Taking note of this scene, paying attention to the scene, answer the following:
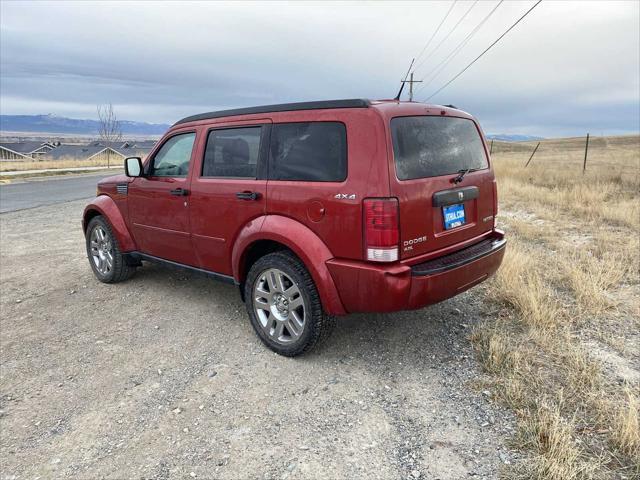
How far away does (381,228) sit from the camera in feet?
9.19

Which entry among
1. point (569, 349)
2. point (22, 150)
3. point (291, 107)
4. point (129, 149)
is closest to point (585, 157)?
point (569, 349)

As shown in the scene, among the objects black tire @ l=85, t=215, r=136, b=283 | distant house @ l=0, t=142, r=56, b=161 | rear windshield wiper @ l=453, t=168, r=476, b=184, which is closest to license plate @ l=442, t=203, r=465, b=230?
rear windshield wiper @ l=453, t=168, r=476, b=184

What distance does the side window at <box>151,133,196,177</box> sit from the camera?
167 inches

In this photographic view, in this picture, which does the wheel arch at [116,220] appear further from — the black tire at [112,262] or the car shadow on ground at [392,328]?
the car shadow on ground at [392,328]

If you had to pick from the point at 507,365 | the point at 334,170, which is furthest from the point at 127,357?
the point at 507,365

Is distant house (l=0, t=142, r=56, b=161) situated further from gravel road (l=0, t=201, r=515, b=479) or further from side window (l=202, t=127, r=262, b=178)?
side window (l=202, t=127, r=262, b=178)

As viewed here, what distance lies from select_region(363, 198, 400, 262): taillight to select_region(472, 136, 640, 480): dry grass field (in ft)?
3.73

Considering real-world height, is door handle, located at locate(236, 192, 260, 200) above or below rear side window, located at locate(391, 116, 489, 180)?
below

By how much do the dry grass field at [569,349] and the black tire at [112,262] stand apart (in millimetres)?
3916

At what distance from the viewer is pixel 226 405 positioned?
2900 millimetres

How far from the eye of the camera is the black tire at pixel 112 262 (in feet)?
16.8

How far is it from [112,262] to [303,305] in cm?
297

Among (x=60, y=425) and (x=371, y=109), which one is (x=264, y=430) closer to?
(x=60, y=425)

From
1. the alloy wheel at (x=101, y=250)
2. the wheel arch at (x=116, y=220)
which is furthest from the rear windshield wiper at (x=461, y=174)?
the alloy wheel at (x=101, y=250)
